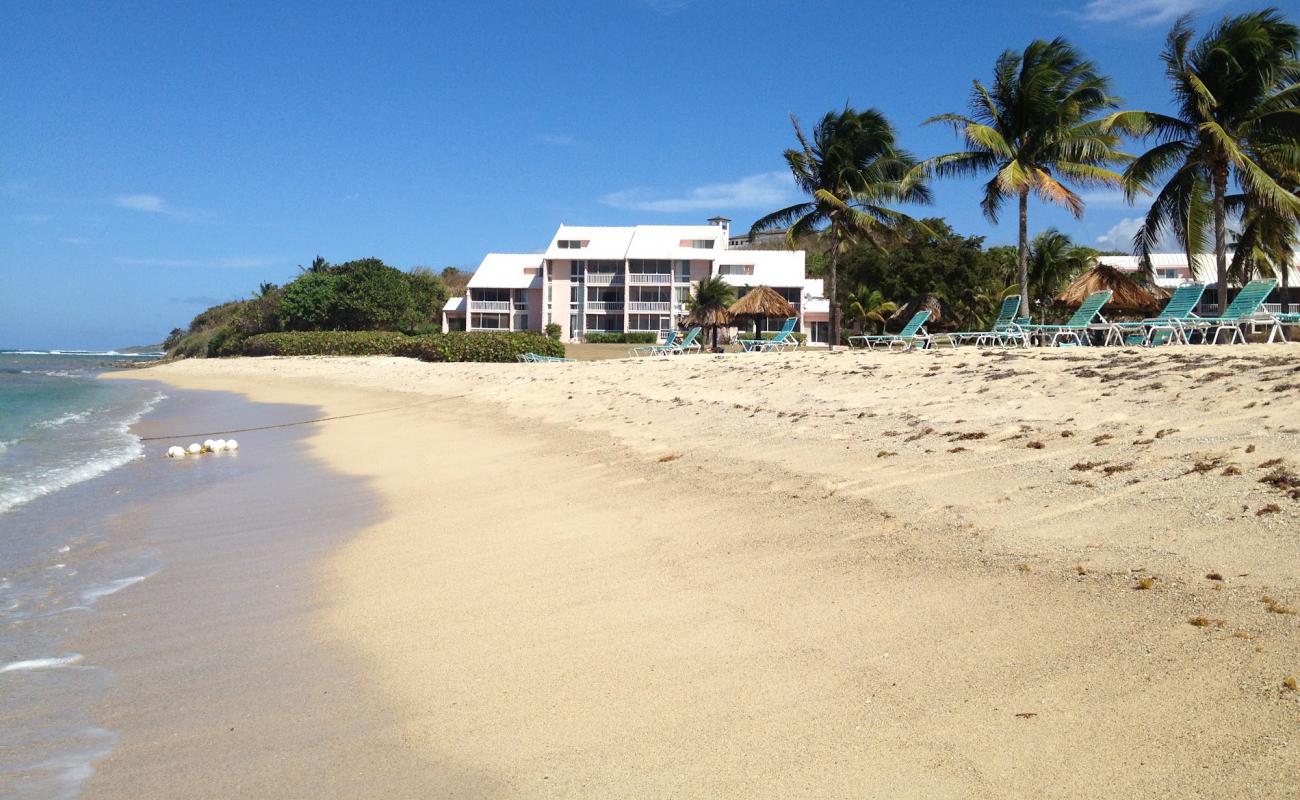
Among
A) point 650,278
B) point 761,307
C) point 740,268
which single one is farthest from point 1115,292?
point 650,278

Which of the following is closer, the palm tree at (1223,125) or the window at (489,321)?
the palm tree at (1223,125)

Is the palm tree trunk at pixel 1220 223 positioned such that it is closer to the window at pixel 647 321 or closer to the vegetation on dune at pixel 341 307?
the window at pixel 647 321

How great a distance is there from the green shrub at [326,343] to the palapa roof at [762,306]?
16942 mm

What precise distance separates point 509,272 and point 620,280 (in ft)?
25.8

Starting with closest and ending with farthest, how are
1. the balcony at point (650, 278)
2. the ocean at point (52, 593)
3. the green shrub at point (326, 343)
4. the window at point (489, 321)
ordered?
the ocean at point (52, 593)
the green shrub at point (326, 343)
the balcony at point (650, 278)
the window at point (489, 321)

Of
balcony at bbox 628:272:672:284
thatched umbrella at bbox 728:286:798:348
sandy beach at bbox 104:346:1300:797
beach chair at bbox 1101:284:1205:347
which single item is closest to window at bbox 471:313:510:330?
balcony at bbox 628:272:672:284

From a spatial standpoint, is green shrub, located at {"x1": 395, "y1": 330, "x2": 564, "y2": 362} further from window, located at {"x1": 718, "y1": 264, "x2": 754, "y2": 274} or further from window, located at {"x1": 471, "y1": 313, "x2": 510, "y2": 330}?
window, located at {"x1": 471, "y1": 313, "x2": 510, "y2": 330}

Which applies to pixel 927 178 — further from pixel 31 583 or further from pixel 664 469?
pixel 31 583

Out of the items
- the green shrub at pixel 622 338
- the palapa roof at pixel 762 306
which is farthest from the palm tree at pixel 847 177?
the green shrub at pixel 622 338

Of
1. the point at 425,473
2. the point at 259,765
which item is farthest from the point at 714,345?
the point at 259,765

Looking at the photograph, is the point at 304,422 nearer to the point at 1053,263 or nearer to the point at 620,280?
the point at 1053,263

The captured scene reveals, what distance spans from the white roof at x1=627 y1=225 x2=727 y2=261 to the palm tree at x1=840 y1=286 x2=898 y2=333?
10949 mm

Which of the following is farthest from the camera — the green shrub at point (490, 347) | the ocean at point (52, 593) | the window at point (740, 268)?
the window at point (740, 268)

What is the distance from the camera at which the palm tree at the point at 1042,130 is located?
24.0 meters
